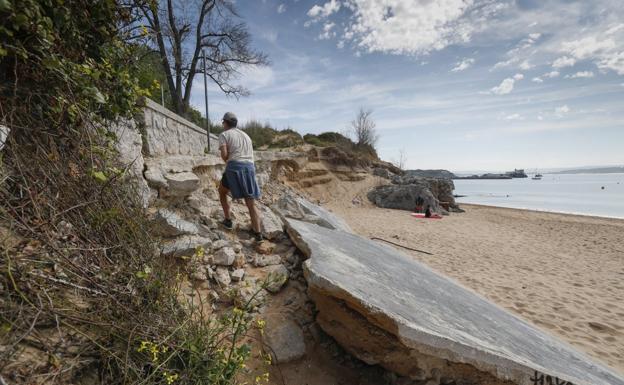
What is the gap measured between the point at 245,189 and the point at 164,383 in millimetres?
2600

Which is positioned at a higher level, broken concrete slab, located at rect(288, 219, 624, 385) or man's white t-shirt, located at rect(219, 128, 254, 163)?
man's white t-shirt, located at rect(219, 128, 254, 163)

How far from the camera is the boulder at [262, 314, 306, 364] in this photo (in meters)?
2.02

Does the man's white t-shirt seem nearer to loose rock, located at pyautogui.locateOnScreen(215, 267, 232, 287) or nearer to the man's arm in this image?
the man's arm

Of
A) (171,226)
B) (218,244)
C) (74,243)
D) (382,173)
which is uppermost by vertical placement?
(382,173)

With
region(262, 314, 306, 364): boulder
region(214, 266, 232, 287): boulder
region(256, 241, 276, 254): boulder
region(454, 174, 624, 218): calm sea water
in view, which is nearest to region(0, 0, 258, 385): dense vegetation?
region(262, 314, 306, 364): boulder

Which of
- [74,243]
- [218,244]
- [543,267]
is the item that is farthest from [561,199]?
[74,243]

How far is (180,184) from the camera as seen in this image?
12.1ft

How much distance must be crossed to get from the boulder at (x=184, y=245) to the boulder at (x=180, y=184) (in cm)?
105

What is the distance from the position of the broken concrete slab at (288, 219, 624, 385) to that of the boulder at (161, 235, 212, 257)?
3.62 ft

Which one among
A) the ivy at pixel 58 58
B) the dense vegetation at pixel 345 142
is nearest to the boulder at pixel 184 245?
the ivy at pixel 58 58

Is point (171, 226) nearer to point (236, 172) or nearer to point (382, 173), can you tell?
point (236, 172)

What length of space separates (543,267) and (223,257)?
24.3 feet

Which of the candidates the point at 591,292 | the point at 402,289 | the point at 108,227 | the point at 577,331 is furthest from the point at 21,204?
the point at 591,292

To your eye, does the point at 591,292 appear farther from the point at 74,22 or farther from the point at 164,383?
the point at 74,22
